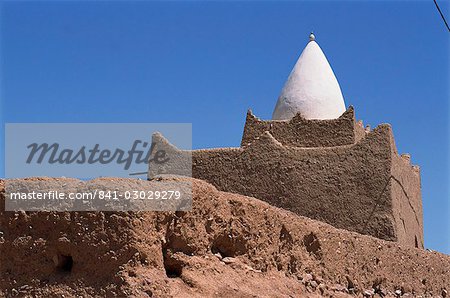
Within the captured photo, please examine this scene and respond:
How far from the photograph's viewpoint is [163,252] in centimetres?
767

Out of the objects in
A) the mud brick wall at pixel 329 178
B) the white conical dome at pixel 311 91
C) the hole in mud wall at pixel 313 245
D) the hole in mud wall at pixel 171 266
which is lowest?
the hole in mud wall at pixel 171 266

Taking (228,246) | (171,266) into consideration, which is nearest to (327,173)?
(228,246)

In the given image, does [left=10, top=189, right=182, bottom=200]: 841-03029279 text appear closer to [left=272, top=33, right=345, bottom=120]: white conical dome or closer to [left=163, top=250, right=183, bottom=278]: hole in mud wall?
[left=163, top=250, right=183, bottom=278]: hole in mud wall

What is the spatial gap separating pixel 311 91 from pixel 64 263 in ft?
37.2

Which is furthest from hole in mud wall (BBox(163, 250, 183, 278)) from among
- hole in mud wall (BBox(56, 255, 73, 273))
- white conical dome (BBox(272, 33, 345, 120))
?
white conical dome (BBox(272, 33, 345, 120))

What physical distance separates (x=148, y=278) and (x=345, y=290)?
3.81 meters

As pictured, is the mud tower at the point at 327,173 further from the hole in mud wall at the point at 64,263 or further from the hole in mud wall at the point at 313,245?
the hole in mud wall at the point at 64,263

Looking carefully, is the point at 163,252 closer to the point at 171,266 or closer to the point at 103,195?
the point at 171,266

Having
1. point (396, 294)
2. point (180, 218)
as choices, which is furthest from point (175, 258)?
point (396, 294)

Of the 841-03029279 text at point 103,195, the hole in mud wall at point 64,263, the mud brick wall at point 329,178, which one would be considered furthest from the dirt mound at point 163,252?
the mud brick wall at point 329,178

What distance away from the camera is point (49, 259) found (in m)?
7.47

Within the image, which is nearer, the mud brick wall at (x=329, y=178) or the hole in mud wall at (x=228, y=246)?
the hole in mud wall at (x=228, y=246)

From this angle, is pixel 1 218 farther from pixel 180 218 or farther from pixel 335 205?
pixel 335 205

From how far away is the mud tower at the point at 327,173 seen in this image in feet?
46.8
